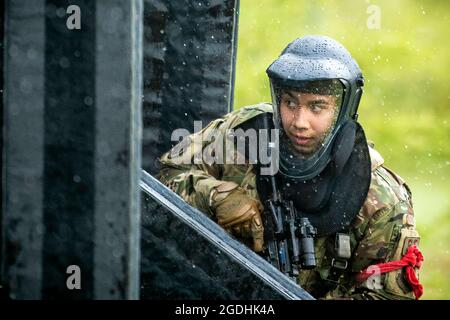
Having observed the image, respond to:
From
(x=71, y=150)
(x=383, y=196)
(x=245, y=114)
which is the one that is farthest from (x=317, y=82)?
(x=71, y=150)

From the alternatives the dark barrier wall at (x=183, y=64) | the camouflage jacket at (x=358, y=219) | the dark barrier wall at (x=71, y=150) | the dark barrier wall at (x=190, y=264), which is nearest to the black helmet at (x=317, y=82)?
the camouflage jacket at (x=358, y=219)

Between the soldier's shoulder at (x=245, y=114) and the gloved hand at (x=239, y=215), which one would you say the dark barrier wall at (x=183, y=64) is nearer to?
the soldier's shoulder at (x=245, y=114)

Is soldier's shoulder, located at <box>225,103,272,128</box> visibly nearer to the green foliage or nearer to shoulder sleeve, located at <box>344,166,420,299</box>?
shoulder sleeve, located at <box>344,166,420,299</box>

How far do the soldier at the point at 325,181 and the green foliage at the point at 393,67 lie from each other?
750 centimetres

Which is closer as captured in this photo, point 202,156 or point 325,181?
point 325,181

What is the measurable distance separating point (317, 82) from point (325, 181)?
1.16 feet

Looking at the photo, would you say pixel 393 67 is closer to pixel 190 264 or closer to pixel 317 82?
pixel 317 82

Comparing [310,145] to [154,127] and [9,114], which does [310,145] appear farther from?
[9,114]

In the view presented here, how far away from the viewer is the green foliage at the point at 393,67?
38.6 feet

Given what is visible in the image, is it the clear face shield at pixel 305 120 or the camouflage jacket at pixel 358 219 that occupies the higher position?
the clear face shield at pixel 305 120

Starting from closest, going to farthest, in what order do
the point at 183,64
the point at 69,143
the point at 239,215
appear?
the point at 69,143, the point at 239,215, the point at 183,64

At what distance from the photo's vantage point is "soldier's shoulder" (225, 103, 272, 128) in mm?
3826

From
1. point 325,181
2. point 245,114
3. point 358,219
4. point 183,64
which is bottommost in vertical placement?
point 358,219

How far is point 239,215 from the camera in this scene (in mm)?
3449
